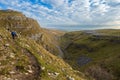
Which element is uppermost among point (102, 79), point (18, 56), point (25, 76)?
point (18, 56)

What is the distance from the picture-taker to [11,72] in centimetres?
2705

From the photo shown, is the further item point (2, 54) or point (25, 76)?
point (2, 54)

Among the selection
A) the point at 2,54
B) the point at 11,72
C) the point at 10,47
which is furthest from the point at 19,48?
the point at 11,72

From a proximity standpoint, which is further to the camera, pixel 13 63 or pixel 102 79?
pixel 102 79

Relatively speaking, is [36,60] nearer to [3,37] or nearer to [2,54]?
[2,54]

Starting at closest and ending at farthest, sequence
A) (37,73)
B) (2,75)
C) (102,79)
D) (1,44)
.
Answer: (2,75) → (37,73) → (1,44) → (102,79)

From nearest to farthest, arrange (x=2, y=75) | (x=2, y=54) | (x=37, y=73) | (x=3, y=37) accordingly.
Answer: (x=2, y=75) < (x=37, y=73) < (x=2, y=54) < (x=3, y=37)

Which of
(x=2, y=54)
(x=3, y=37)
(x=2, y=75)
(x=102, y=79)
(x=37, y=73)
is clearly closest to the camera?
(x=2, y=75)

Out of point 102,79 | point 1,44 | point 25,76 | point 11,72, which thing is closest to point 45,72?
point 25,76

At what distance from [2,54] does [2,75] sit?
17.7 feet

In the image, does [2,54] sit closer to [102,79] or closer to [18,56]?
[18,56]

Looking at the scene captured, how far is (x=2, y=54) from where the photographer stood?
30391 mm

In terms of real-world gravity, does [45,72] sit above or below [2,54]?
below

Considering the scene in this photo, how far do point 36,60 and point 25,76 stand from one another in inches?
198
